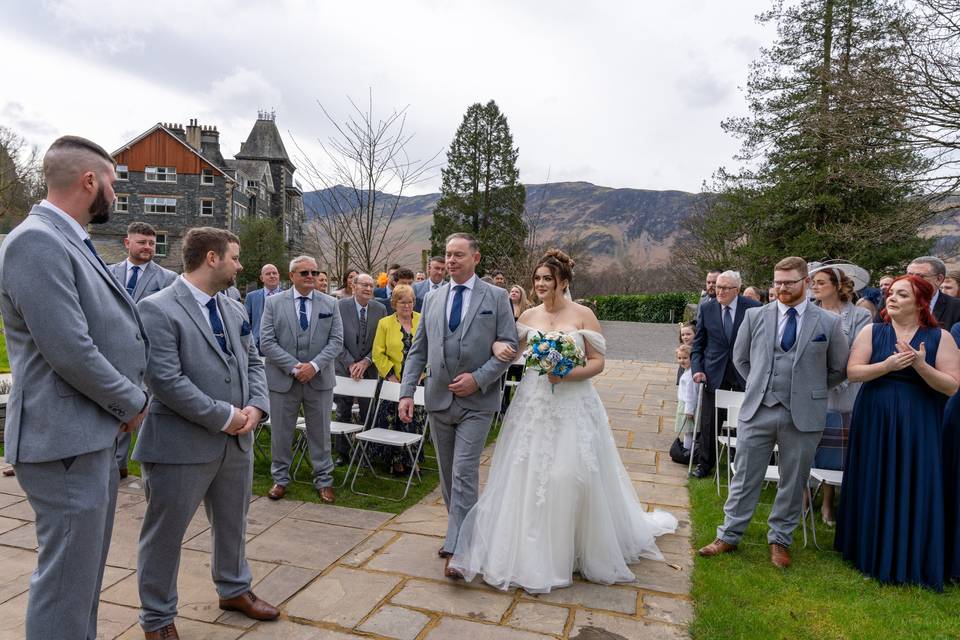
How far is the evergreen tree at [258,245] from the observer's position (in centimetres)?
4031

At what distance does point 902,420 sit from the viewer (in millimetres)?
4160

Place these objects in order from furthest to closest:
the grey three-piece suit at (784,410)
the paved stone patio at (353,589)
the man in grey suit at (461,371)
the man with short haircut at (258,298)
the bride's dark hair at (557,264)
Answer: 1. the man with short haircut at (258,298)
2. the bride's dark hair at (557,264)
3. the grey three-piece suit at (784,410)
4. the man in grey suit at (461,371)
5. the paved stone patio at (353,589)

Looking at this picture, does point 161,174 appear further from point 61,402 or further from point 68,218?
point 61,402

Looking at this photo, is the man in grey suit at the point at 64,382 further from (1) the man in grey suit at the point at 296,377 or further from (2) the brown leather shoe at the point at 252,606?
(1) the man in grey suit at the point at 296,377

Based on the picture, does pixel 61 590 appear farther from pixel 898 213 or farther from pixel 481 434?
pixel 898 213

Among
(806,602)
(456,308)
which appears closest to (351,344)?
(456,308)

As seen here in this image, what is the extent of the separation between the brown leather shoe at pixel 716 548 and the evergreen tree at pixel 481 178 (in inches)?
1671

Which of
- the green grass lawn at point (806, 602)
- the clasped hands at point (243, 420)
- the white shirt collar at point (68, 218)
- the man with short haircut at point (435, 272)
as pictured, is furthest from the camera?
the man with short haircut at point (435, 272)

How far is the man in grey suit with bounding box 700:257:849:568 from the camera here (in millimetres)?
4312

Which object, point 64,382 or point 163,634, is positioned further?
point 163,634

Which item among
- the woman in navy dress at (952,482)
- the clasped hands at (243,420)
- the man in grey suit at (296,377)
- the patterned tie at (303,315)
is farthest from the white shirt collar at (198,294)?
the woman in navy dress at (952,482)

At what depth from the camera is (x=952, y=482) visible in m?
4.21

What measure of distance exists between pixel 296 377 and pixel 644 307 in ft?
99.5

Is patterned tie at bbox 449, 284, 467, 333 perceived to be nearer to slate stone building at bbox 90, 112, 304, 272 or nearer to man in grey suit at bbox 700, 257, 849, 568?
man in grey suit at bbox 700, 257, 849, 568
